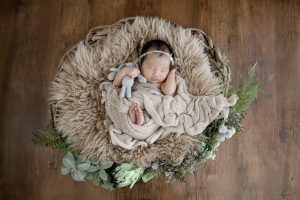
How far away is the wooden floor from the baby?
554mm

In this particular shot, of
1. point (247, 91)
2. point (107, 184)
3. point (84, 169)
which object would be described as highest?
point (247, 91)

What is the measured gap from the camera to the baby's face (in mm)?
1332

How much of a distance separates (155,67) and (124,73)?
22 cm

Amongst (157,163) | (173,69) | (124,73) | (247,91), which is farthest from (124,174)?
(247,91)

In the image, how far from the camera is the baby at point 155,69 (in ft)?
4.34

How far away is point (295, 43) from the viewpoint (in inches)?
69.0

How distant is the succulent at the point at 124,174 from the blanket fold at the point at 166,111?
203mm

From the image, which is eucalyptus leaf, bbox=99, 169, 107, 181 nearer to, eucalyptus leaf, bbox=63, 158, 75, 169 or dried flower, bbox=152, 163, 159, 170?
eucalyptus leaf, bbox=63, 158, 75, 169

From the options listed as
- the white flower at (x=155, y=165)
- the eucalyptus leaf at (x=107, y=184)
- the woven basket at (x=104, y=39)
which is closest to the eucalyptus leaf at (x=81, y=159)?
the eucalyptus leaf at (x=107, y=184)

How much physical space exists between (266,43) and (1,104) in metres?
2.45

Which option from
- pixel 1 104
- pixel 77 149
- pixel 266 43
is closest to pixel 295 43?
pixel 266 43

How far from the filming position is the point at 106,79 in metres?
1.47

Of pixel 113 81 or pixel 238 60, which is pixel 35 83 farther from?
pixel 238 60

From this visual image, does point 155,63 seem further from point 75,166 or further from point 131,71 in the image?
point 75,166
